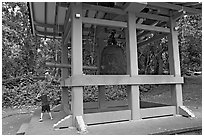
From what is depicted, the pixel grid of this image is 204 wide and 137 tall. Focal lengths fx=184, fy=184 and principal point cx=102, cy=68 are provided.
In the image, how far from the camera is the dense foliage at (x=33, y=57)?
11.0 metres

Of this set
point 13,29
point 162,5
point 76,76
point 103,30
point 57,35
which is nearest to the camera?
point 76,76

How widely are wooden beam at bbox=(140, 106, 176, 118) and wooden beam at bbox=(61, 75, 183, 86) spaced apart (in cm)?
71

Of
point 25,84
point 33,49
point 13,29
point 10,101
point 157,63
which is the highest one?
point 13,29

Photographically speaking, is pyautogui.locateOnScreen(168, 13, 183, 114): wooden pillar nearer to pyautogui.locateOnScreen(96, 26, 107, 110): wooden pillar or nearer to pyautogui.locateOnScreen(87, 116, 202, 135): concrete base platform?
pyautogui.locateOnScreen(87, 116, 202, 135): concrete base platform

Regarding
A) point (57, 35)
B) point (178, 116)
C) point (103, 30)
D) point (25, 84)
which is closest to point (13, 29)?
point (25, 84)

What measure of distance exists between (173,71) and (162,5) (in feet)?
6.06

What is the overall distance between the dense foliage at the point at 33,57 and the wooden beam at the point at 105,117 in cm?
573

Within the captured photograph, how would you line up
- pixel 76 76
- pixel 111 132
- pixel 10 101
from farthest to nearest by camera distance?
1. pixel 10 101
2. pixel 76 76
3. pixel 111 132

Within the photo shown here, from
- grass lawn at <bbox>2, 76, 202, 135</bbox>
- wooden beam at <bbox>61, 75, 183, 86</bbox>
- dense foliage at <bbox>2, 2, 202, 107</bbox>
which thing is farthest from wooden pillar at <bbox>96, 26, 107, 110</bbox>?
dense foliage at <bbox>2, 2, 202, 107</bbox>

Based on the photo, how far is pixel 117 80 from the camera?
14.5 ft

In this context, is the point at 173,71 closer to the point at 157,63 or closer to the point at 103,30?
the point at 103,30

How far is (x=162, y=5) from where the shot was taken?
470 cm

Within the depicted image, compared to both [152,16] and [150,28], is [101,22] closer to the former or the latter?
[150,28]

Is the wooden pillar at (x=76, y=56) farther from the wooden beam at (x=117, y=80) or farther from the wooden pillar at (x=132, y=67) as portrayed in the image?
the wooden pillar at (x=132, y=67)
